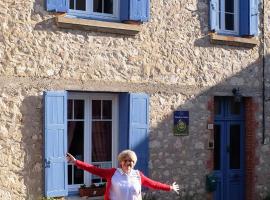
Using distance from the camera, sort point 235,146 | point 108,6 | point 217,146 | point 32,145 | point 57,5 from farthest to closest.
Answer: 1. point 235,146
2. point 217,146
3. point 108,6
4. point 57,5
5. point 32,145

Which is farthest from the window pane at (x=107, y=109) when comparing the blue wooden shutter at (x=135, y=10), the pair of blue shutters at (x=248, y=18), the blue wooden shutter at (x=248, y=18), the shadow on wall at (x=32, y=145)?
the blue wooden shutter at (x=248, y=18)

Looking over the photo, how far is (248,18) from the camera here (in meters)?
11.1

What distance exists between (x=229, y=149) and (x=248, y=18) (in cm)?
268

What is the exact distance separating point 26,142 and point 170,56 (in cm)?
318

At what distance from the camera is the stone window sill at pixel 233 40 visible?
10590 millimetres

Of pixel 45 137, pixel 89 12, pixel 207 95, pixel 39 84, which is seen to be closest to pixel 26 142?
pixel 45 137

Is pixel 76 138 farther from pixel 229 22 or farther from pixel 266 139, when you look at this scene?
pixel 266 139

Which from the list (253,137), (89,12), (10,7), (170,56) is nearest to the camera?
(10,7)

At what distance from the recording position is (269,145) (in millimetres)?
11609

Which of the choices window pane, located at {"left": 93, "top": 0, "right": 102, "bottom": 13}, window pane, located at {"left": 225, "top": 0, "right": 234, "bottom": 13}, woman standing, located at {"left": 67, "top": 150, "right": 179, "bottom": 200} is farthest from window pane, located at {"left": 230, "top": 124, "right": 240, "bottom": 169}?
woman standing, located at {"left": 67, "top": 150, "right": 179, "bottom": 200}

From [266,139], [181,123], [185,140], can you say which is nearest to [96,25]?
[181,123]

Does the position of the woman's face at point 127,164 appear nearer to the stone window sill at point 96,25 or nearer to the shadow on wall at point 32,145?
the shadow on wall at point 32,145

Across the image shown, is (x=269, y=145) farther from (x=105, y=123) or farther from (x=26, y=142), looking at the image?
(x=26, y=142)

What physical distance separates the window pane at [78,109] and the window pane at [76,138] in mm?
118
